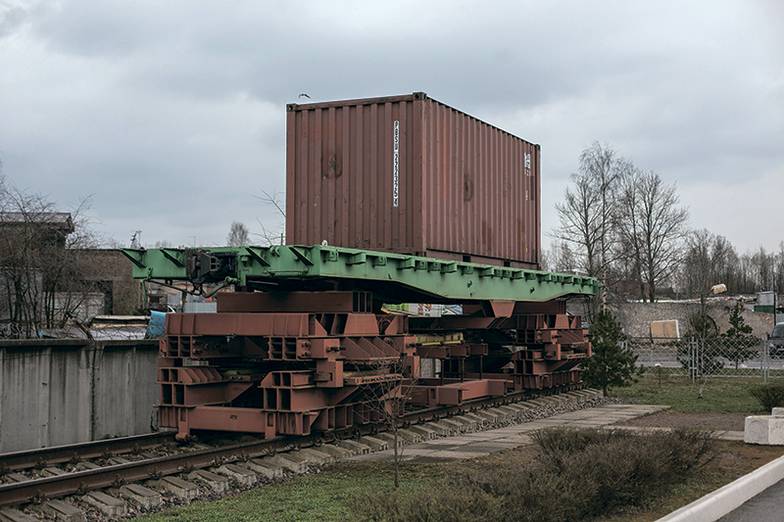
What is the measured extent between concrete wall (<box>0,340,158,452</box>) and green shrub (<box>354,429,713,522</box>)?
21.6 feet

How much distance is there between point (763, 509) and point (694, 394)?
583 inches

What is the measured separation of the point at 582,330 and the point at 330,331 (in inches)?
462

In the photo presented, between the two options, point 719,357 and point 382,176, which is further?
point 719,357

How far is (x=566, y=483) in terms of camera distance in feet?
25.1

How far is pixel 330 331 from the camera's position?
13.0 meters

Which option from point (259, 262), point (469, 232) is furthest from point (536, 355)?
point (259, 262)

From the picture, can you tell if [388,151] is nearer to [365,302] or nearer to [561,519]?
[365,302]

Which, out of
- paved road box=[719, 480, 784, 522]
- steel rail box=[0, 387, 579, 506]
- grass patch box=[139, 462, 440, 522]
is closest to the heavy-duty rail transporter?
steel rail box=[0, 387, 579, 506]

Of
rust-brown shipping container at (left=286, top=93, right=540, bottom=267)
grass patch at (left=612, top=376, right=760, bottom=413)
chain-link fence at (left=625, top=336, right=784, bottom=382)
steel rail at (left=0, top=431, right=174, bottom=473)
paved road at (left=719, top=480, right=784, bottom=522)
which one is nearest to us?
paved road at (left=719, top=480, right=784, bottom=522)

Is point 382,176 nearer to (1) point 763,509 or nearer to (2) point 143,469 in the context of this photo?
(2) point 143,469

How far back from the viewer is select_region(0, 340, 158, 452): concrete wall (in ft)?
42.1

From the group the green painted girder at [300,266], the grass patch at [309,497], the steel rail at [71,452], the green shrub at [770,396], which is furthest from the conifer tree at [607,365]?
the steel rail at [71,452]

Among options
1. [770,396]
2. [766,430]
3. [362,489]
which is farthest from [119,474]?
[770,396]

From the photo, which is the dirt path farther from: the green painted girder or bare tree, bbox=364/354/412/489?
bare tree, bbox=364/354/412/489
